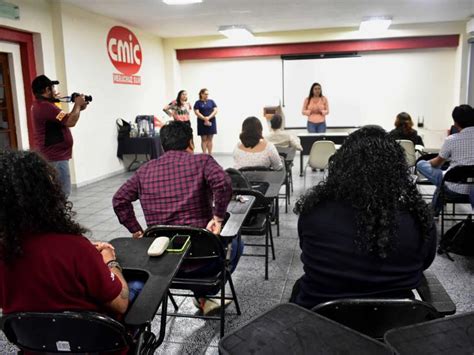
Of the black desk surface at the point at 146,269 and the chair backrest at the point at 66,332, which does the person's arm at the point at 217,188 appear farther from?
Result: the chair backrest at the point at 66,332

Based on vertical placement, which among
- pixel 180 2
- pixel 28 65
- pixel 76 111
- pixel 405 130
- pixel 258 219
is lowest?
pixel 258 219

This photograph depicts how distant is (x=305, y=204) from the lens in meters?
1.51

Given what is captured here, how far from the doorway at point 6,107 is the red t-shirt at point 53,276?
15.9 feet

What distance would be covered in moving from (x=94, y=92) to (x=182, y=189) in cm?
538

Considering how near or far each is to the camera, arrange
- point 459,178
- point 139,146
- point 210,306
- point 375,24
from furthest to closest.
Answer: point 375,24
point 139,146
point 459,178
point 210,306

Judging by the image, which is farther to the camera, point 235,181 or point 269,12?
point 269,12

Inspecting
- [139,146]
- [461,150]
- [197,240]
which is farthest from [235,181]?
[139,146]

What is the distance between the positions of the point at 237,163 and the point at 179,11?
377 cm

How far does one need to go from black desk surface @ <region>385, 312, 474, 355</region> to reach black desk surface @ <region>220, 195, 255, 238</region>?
1.08 metres

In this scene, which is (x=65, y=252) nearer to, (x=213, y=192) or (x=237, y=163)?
(x=213, y=192)

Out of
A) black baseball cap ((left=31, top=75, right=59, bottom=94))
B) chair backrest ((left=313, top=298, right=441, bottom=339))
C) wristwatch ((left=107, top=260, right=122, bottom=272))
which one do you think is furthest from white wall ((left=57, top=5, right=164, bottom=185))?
chair backrest ((left=313, top=298, right=441, bottom=339))

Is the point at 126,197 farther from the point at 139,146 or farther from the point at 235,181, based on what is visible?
the point at 139,146

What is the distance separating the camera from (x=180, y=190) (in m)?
2.16

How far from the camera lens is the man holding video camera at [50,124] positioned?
399 centimetres
